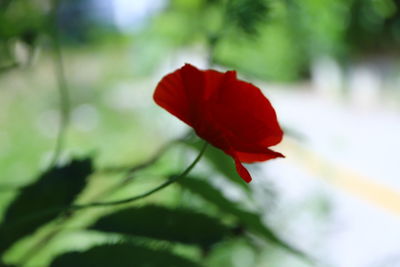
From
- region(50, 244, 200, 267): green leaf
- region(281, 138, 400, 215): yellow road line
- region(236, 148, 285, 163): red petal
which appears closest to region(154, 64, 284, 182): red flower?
region(236, 148, 285, 163): red petal

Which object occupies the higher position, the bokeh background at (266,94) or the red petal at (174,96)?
the red petal at (174,96)

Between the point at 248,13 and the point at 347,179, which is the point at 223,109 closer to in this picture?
the point at 248,13

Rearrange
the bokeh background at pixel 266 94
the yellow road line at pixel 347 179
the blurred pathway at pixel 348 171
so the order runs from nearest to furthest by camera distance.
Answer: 1. the bokeh background at pixel 266 94
2. the blurred pathway at pixel 348 171
3. the yellow road line at pixel 347 179

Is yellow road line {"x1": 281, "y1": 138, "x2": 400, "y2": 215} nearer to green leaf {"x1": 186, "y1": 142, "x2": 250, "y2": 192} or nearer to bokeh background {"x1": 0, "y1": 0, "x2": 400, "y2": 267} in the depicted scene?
bokeh background {"x1": 0, "y1": 0, "x2": 400, "y2": 267}

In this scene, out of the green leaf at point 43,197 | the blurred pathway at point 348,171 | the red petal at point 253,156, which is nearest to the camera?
the red petal at point 253,156

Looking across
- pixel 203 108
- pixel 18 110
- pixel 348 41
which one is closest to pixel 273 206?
pixel 203 108

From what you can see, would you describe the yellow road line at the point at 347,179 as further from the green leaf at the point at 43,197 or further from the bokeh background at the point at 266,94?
the green leaf at the point at 43,197

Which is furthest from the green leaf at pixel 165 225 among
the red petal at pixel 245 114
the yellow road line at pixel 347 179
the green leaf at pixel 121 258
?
the yellow road line at pixel 347 179
